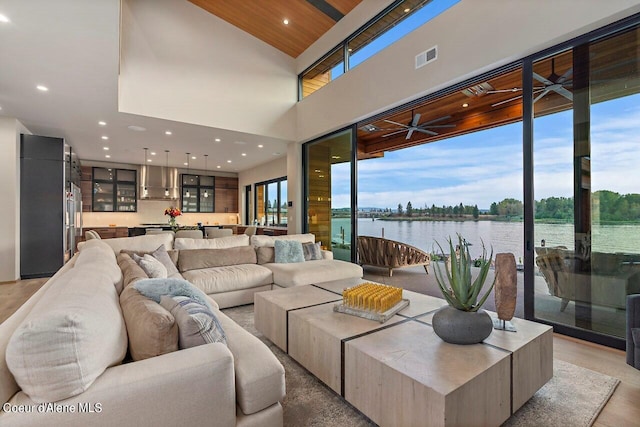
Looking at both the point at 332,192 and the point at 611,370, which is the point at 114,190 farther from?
the point at 611,370

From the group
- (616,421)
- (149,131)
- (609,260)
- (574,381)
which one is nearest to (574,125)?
(609,260)

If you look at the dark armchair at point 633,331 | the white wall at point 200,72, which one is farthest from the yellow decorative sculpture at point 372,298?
the white wall at point 200,72

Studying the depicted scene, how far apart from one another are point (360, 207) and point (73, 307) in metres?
5.03

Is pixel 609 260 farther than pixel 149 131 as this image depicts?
No

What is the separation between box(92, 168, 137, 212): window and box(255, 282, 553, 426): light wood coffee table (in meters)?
9.21

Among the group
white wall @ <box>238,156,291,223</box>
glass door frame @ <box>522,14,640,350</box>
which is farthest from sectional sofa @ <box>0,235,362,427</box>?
white wall @ <box>238,156,291,223</box>

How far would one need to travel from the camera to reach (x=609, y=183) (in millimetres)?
2719

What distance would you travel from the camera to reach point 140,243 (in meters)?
3.92

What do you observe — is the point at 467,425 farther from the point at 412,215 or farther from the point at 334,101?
the point at 412,215

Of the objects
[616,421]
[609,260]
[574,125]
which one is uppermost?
[574,125]

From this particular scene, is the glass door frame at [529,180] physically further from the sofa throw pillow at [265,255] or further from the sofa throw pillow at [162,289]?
the sofa throw pillow at [265,255]

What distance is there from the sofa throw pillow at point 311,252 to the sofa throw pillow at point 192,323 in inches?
132

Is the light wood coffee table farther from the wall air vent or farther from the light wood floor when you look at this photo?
the wall air vent

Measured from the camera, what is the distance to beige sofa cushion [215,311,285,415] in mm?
1394
